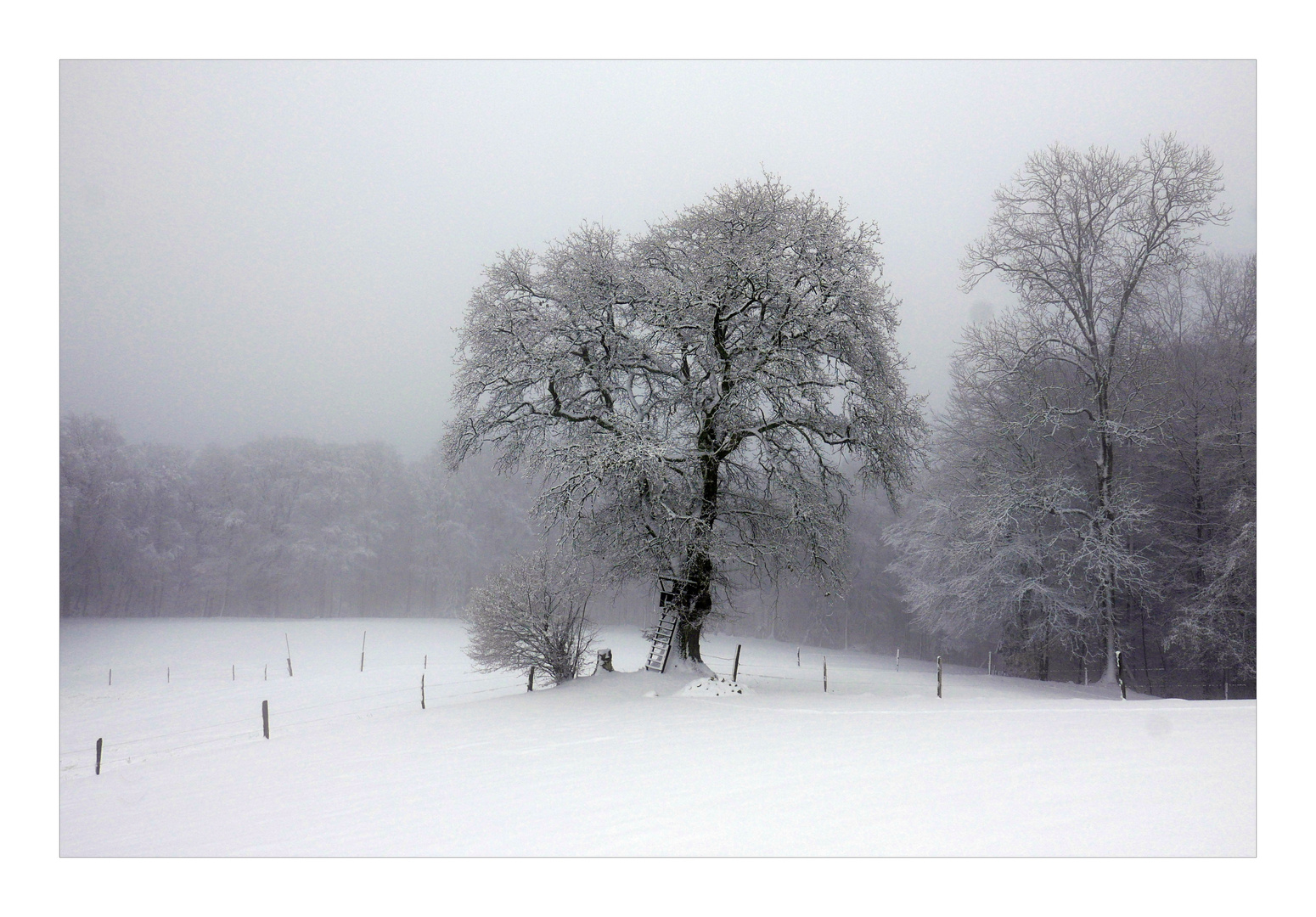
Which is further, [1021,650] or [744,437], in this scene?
[1021,650]

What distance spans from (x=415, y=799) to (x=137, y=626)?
3346 cm

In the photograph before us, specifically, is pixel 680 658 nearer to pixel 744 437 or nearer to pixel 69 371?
pixel 744 437

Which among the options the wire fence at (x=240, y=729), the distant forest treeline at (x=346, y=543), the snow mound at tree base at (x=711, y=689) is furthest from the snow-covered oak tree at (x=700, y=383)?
the distant forest treeline at (x=346, y=543)

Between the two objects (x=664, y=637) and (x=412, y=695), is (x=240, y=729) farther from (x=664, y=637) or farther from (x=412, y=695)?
(x=664, y=637)

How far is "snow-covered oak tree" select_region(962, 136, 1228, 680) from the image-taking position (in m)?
16.6

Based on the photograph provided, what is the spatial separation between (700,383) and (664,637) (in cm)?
527

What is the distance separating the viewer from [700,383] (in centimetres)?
1329

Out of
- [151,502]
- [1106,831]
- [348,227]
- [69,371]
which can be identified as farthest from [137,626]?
[1106,831]

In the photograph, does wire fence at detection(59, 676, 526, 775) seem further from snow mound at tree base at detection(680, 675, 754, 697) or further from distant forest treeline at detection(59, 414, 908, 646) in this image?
distant forest treeline at detection(59, 414, 908, 646)

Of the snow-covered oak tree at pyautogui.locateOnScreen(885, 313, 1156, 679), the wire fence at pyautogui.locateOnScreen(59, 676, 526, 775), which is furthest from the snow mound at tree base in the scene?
the snow-covered oak tree at pyautogui.locateOnScreen(885, 313, 1156, 679)

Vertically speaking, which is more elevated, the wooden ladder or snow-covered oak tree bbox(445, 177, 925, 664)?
snow-covered oak tree bbox(445, 177, 925, 664)

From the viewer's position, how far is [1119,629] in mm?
19219

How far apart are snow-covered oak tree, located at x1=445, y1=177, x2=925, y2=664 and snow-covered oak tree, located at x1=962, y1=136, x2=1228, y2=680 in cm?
643

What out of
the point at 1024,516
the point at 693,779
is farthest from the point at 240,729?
the point at 1024,516
